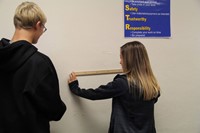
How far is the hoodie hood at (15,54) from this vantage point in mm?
1165

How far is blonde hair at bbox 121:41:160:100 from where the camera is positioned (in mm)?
1492

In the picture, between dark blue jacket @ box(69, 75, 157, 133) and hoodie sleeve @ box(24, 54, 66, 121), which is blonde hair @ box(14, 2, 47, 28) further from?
dark blue jacket @ box(69, 75, 157, 133)

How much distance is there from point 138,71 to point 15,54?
712mm

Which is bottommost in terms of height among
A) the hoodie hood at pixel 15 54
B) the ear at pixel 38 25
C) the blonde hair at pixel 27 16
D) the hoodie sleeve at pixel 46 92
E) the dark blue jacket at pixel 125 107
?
the dark blue jacket at pixel 125 107

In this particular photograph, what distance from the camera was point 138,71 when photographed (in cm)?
152

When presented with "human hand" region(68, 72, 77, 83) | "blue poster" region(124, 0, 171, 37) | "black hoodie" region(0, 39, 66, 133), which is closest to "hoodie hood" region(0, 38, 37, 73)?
"black hoodie" region(0, 39, 66, 133)

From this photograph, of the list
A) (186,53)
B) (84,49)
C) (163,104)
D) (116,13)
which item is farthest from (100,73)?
(186,53)

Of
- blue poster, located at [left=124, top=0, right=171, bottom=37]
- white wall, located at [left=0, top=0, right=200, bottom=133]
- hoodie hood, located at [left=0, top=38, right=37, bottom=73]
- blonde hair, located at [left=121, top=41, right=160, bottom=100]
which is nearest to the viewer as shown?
hoodie hood, located at [left=0, top=38, right=37, bottom=73]

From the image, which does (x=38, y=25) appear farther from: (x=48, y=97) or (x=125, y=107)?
(x=125, y=107)

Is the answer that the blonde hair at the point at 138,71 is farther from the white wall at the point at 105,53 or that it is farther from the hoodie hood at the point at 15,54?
the hoodie hood at the point at 15,54

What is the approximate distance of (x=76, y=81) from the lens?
162cm

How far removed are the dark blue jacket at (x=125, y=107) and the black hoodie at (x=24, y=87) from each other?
15.1 inches

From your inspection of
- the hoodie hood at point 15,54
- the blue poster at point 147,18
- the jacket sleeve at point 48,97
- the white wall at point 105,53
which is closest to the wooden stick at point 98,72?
the white wall at point 105,53

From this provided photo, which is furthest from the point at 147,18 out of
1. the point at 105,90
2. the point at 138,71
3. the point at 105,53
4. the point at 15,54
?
the point at 15,54
